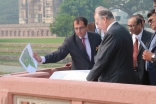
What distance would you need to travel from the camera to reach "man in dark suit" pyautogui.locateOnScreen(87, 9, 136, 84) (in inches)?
151

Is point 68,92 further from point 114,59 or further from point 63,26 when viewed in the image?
point 63,26

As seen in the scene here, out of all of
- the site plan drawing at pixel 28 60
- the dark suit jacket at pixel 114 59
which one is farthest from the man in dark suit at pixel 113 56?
the site plan drawing at pixel 28 60

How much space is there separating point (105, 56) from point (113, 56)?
81mm

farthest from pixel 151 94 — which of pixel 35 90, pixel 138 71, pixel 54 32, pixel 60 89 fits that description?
pixel 54 32

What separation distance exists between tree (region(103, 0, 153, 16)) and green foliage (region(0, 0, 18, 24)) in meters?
27.4

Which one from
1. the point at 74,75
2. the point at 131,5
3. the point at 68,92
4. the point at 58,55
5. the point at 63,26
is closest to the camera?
the point at 68,92

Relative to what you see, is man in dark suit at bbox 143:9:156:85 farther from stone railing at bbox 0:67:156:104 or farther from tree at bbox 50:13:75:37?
tree at bbox 50:13:75:37

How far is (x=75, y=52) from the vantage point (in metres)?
5.34

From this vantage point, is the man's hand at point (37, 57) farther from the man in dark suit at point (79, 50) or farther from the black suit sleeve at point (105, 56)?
the black suit sleeve at point (105, 56)

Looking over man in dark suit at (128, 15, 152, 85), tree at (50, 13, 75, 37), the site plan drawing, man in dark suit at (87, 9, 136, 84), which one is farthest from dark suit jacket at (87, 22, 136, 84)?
tree at (50, 13, 75, 37)

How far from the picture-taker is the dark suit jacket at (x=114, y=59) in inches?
151

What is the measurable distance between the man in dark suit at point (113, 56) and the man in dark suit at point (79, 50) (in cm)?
124

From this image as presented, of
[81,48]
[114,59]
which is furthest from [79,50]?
[114,59]

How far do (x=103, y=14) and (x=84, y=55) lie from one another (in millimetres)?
1411
